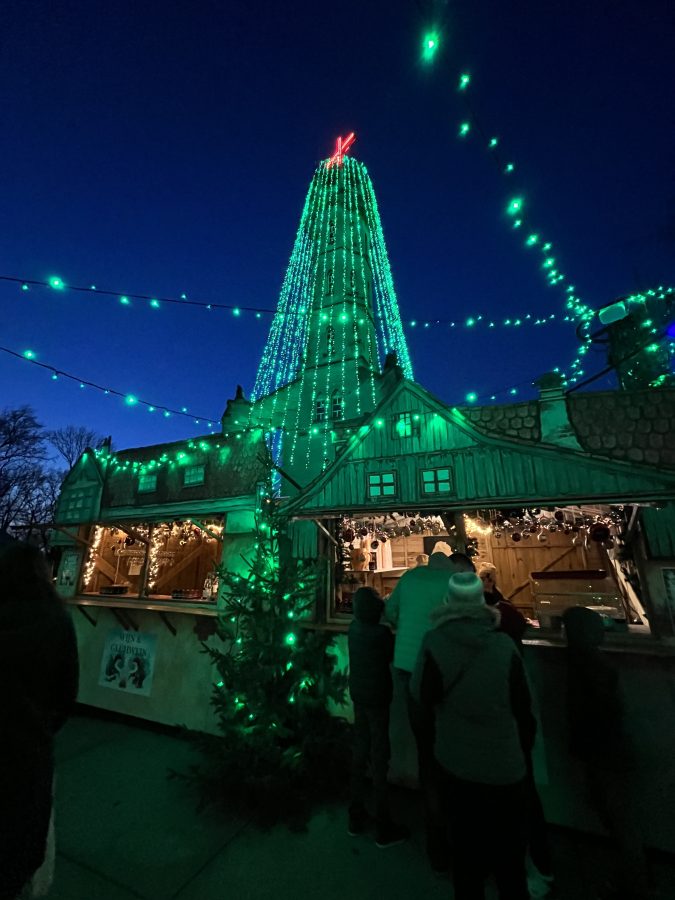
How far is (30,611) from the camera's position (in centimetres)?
218

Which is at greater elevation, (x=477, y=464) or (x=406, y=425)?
(x=406, y=425)

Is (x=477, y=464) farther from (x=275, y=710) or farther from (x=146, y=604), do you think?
(x=146, y=604)


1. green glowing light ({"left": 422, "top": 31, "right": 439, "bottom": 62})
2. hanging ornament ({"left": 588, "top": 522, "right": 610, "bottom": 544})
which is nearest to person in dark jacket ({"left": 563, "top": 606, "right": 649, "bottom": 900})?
hanging ornament ({"left": 588, "top": 522, "right": 610, "bottom": 544})

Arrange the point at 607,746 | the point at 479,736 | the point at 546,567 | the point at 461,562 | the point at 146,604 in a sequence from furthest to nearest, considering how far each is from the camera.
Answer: the point at 546,567 < the point at 146,604 < the point at 461,562 < the point at 607,746 < the point at 479,736

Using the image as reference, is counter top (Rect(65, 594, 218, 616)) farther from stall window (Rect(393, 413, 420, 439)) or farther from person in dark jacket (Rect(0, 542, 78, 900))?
person in dark jacket (Rect(0, 542, 78, 900))

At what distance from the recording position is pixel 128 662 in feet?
26.9

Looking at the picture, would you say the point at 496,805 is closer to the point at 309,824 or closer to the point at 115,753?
the point at 309,824

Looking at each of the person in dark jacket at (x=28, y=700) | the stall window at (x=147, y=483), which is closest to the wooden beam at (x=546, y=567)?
the stall window at (x=147, y=483)

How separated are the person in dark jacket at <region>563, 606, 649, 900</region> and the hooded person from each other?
1159 mm

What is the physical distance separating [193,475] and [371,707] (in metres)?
7.02

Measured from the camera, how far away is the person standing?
356 cm

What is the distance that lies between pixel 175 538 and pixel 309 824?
971cm

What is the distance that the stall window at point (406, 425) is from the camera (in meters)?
6.20

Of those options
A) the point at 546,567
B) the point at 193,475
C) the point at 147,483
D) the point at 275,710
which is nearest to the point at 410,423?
the point at 275,710
